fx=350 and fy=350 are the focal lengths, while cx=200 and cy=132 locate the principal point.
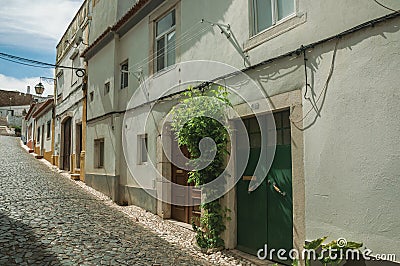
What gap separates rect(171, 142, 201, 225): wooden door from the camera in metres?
7.98

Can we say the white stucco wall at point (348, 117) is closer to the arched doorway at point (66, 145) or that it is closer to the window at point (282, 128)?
the window at point (282, 128)

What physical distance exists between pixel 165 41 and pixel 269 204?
5390 mm

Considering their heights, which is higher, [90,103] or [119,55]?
[119,55]

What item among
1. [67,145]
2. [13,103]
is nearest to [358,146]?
[67,145]

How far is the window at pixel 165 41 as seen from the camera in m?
8.84

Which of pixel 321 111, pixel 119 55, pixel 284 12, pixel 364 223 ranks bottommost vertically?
pixel 364 223

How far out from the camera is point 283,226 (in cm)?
532

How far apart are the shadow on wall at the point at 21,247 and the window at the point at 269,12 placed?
4950 mm

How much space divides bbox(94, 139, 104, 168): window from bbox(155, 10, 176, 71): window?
4.98 meters

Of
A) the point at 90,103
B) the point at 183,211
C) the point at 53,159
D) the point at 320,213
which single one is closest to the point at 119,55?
the point at 90,103

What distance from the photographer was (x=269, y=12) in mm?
5809

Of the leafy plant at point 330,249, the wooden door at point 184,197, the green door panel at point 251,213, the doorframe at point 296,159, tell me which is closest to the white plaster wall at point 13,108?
the wooden door at point 184,197

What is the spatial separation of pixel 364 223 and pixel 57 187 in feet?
35.6

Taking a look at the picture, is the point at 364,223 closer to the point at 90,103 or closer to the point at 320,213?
the point at 320,213
